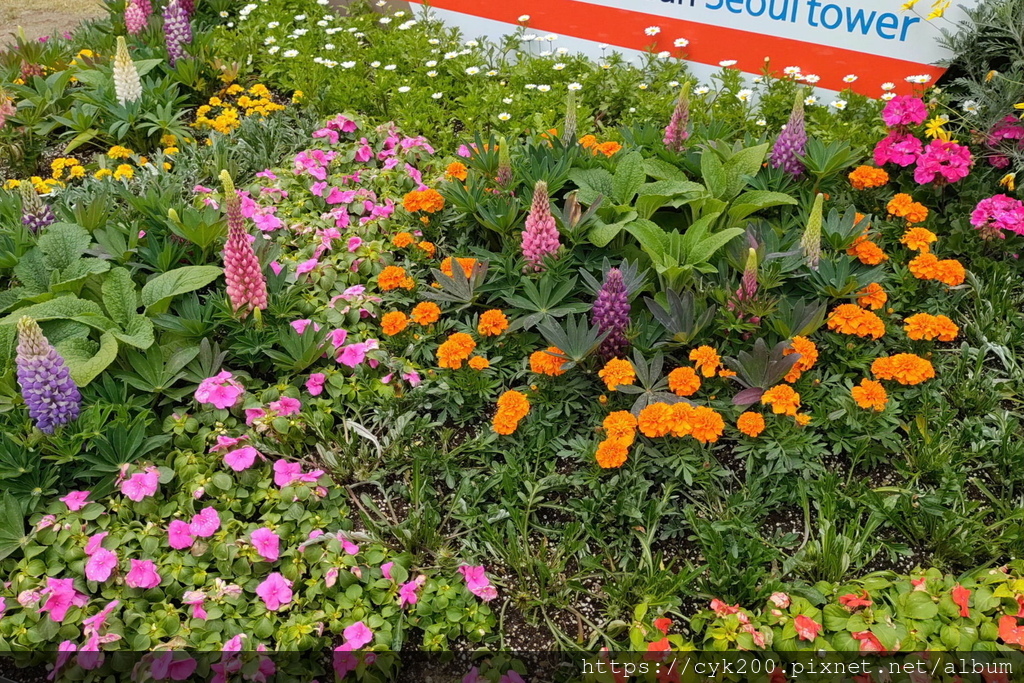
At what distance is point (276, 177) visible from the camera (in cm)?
431

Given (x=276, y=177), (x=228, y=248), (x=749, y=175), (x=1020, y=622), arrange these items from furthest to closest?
(x=276, y=177), (x=749, y=175), (x=228, y=248), (x=1020, y=622)

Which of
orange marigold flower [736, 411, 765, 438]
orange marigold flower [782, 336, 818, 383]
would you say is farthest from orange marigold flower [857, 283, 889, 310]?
orange marigold flower [736, 411, 765, 438]

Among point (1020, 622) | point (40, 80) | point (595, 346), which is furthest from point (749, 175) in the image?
point (40, 80)

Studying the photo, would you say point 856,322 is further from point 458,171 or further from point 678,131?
point 458,171

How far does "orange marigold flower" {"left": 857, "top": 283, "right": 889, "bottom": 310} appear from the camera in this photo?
305 centimetres

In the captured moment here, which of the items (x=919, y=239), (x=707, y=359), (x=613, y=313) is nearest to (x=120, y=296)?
(x=613, y=313)

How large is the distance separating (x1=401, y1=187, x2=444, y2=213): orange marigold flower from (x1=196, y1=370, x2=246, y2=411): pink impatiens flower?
1.19m

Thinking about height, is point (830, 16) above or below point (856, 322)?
above

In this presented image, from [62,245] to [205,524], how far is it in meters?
1.49

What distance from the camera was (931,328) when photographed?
292cm

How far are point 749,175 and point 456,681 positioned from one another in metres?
2.42

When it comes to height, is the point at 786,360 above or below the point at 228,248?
below

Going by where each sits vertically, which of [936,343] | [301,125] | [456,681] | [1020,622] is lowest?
[456,681]

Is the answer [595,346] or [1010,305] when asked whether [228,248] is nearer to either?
[595,346]
